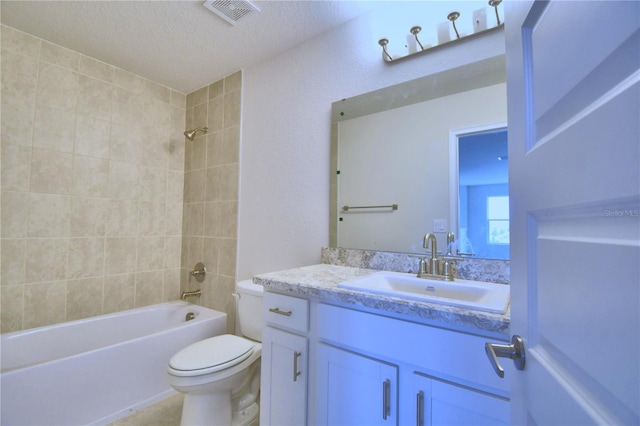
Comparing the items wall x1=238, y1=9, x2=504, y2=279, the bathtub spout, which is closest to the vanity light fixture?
wall x1=238, y1=9, x2=504, y2=279

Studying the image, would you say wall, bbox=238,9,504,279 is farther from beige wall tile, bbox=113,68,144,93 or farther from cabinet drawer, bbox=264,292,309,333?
beige wall tile, bbox=113,68,144,93

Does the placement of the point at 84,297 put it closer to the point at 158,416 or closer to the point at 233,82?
the point at 158,416

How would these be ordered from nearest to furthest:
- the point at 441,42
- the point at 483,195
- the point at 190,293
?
1. the point at 483,195
2. the point at 441,42
3. the point at 190,293

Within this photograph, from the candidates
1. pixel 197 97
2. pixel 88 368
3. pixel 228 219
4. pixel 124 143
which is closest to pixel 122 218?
pixel 124 143

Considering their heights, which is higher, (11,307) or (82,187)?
(82,187)

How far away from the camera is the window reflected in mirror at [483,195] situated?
1.15 metres

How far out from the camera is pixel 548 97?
17.1 inches

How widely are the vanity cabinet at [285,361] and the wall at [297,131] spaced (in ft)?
2.02

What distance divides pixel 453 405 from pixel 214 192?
217 cm

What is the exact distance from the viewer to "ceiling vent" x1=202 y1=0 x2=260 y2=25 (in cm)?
155

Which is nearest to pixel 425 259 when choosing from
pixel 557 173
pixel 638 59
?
pixel 557 173

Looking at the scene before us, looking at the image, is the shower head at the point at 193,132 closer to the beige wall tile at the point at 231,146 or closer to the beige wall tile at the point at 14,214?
the beige wall tile at the point at 231,146

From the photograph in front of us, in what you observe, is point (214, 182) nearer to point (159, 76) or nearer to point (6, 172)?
point (159, 76)

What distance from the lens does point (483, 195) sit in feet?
3.96
